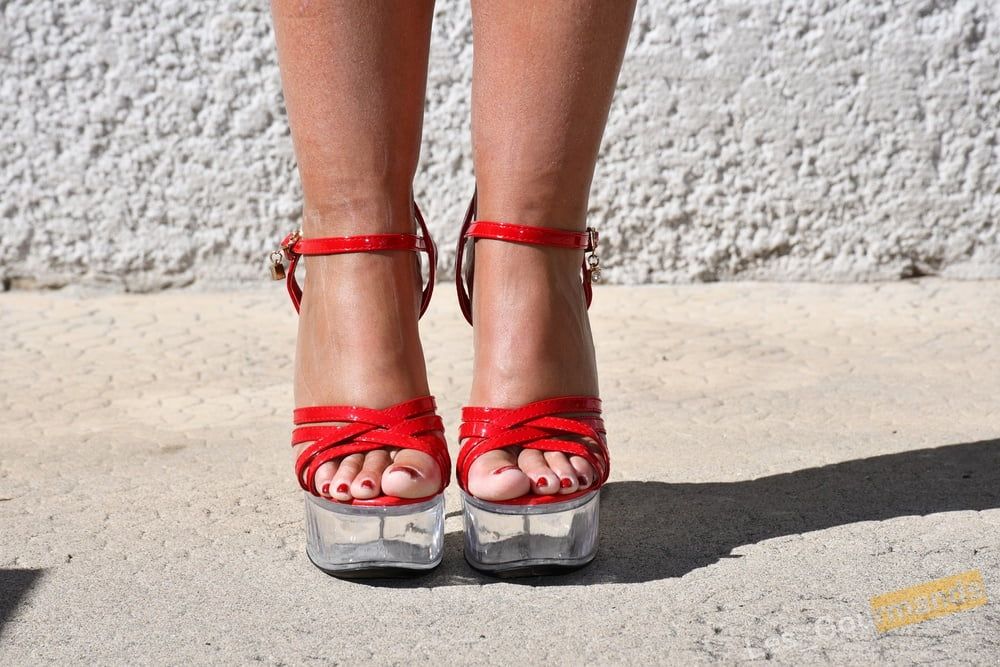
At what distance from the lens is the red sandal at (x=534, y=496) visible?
92 centimetres

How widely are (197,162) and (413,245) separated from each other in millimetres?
1278

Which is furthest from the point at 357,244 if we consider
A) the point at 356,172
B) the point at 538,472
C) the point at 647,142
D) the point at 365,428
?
the point at 647,142

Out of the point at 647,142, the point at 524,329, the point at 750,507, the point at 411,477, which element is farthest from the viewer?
the point at 647,142

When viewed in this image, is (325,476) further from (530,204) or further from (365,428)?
(530,204)

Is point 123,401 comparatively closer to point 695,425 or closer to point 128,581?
point 128,581

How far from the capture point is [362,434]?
956mm

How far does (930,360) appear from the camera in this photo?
5.55 ft

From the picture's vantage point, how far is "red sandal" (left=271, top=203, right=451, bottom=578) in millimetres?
914

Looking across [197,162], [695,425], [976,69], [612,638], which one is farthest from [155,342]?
[976,69]

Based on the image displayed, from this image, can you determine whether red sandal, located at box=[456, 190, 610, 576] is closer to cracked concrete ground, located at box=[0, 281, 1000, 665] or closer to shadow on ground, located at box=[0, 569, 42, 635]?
cracked concrete ground, located at box=[0, 281, 1000, 665]

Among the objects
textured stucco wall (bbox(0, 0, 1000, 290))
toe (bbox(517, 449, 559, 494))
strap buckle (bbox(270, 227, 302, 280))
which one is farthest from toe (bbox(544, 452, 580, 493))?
textured stucco wall (bbox(0, 0, 1000, 290))

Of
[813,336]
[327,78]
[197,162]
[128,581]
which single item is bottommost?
[813,336]

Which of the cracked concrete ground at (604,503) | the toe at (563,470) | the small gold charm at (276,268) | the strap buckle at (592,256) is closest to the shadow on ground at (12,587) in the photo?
the cracked concrete ground at (604,503)

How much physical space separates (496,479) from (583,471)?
81 millimetres
